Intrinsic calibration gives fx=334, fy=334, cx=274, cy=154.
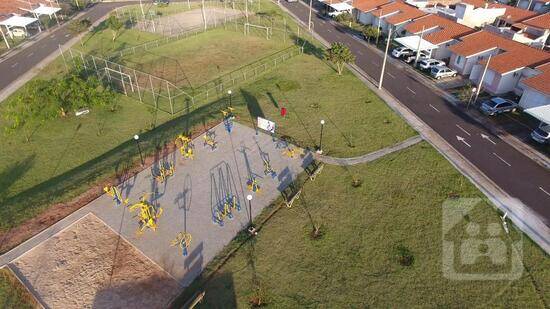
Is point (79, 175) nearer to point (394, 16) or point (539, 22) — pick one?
point (394, 16)

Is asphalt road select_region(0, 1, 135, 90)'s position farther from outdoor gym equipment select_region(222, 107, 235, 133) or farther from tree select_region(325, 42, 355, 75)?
tree select_region(325, 42, 355, 75)

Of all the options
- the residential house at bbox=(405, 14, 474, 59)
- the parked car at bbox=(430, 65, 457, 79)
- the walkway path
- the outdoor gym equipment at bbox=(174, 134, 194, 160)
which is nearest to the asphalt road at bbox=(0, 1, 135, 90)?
the outdoor gym equipment at bbox=(174, 134, 194, 160)

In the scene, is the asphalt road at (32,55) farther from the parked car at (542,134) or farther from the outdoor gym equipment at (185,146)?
the parked car at (542,134)

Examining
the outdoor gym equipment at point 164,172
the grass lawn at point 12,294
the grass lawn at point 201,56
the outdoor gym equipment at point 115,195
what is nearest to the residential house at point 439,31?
the grass lawn at point 201,56

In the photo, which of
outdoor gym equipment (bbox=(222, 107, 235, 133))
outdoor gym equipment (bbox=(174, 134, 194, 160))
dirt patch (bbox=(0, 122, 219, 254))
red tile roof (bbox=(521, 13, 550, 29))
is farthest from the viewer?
red tile roof (bbox=(521, 13, 550, 29))

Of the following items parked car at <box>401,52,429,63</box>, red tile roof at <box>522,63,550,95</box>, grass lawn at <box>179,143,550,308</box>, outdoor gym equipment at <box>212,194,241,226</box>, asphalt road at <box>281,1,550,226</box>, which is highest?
red tile roof at <box>522,63,550,95</box>

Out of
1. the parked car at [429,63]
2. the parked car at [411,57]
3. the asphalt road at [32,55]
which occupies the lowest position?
the asphalt road at [32,55]

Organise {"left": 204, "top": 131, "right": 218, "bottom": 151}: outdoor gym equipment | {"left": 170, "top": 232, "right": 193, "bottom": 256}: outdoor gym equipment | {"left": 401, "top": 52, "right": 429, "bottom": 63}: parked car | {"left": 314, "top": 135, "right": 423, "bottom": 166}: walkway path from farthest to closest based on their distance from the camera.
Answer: {"left": 401, "top": 52, "right": 429, "bottom": 63}: parked car
{"left": 204, "top": 131, "right": 218, "bottom": 151}: outdoor gym equipment
{"left": 314, "top": 135, "right": 423, "bottom": 166}: walkway path
{"left": 170, "top": 232, "right": 193, "bottom": 256}: outdoor gym equipment
